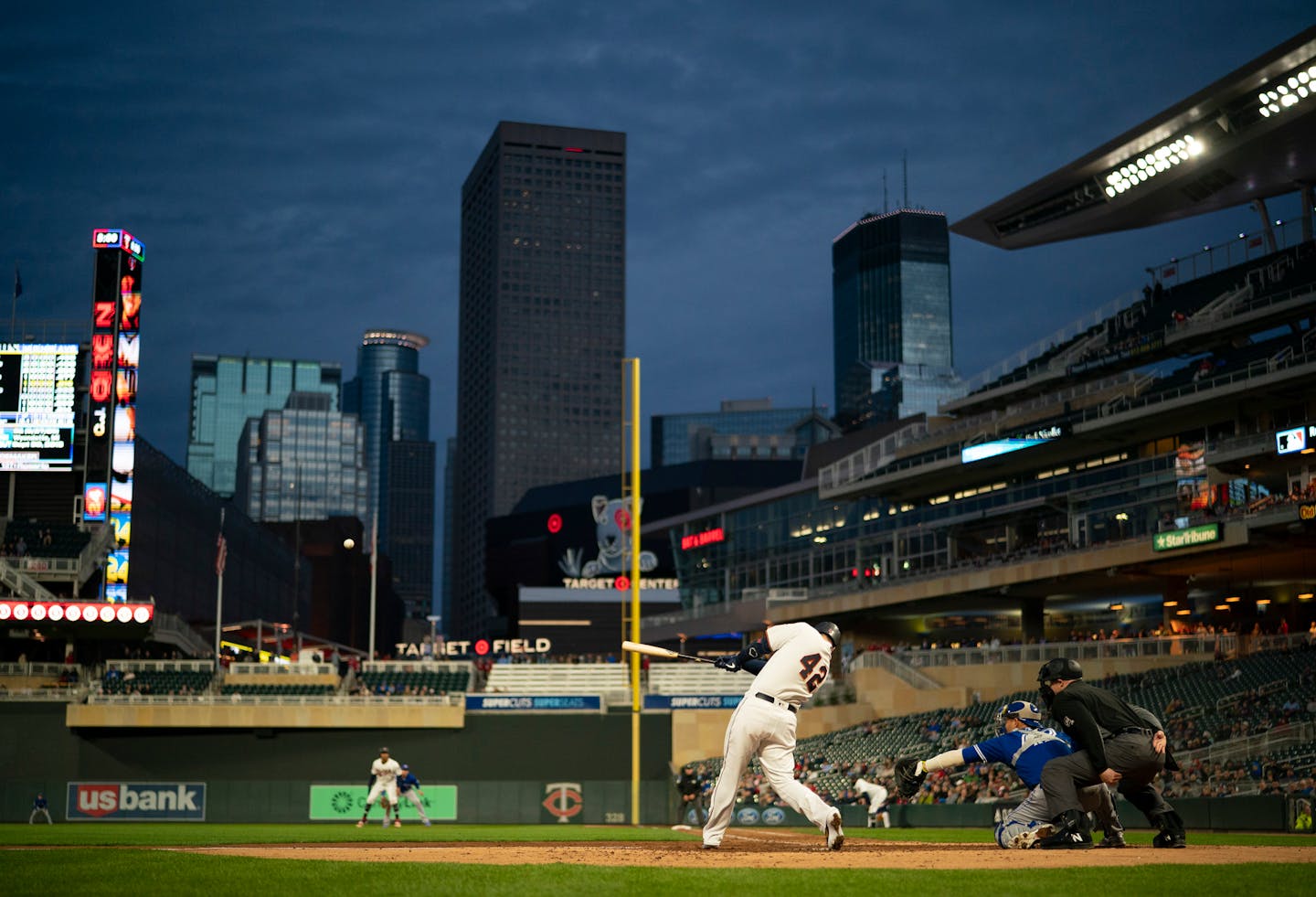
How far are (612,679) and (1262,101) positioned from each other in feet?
113

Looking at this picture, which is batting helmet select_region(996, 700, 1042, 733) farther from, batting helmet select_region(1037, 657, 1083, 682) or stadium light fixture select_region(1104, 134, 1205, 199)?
stadium light fixture select_region(1104, 134, 1205, 199)

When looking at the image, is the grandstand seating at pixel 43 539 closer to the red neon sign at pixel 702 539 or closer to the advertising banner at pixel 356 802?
the advertising banner at pixel 356 802

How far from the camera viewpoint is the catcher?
13086mm

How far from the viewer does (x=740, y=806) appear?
37.8 m

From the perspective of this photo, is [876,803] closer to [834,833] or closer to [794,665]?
[834,833]

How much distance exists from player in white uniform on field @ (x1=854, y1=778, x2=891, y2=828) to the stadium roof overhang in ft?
109

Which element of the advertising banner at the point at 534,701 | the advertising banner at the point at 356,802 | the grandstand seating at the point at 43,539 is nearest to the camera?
the advertising banner at the point at 356,802

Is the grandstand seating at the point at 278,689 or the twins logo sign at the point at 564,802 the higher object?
the grandstand seating at the point at 278,689

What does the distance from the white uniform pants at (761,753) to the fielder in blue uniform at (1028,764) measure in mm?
1218

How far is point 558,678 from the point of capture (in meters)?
58.3

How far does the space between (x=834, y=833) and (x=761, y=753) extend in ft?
3.29

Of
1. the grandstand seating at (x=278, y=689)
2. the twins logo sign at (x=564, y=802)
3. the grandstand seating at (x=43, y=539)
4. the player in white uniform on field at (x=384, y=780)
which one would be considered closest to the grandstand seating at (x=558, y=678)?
the grandstand seating at (x=278, y=689)

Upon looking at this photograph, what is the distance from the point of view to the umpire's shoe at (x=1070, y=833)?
12820 mm

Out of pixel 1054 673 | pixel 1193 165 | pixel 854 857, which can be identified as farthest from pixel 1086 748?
pixel 1193 165
